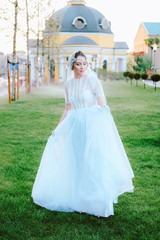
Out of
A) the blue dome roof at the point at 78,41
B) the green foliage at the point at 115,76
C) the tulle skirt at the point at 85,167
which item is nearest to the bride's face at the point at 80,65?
the tulle skirt at the point at 85,167

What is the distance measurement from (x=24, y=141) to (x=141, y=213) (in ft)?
15.4

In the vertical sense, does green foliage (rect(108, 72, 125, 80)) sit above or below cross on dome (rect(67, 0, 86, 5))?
below

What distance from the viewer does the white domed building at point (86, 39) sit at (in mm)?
48594

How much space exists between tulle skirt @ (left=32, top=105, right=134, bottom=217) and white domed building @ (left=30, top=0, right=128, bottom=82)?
4487cm

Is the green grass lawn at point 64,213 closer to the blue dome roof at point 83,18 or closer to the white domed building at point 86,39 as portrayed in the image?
the white domed building at point 86,39

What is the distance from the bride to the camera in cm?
379

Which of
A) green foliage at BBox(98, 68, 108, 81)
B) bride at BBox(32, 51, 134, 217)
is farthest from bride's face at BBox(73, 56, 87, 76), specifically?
green foliage at BBox(98, 68, 108, 81)

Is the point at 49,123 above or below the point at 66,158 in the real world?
below

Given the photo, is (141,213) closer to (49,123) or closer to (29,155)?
(29,155)

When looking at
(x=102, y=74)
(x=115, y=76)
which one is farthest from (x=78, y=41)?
(x=115, y=76)

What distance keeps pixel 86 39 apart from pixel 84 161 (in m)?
46.9

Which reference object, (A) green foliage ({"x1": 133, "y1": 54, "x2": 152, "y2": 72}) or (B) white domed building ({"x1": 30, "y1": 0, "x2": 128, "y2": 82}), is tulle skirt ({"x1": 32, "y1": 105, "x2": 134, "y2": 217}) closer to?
(B) white domed building ({"x1": 30, "y1": 0, "x2": 128, "y2": 82})

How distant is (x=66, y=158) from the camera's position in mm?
4020

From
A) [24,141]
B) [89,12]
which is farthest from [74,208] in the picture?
[89,12]
